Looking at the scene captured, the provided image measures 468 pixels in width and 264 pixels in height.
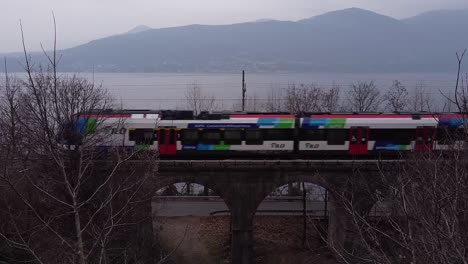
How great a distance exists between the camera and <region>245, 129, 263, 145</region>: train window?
72.7 ft

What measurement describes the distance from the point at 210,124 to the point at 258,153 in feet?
9.23

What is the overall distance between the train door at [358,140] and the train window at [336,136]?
30 cm

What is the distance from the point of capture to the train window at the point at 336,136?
73.5 feet

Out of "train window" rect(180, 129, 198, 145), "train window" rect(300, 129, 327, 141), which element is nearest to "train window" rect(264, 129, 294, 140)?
"train window" rect(300, 129, 327, 141)

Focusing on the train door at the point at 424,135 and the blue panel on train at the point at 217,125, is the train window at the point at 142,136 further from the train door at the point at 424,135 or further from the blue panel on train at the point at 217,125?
the train door at the point at 424,135

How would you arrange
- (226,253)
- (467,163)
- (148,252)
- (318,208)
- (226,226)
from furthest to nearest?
(318,208)
(226,226)
(226,253)
(148,252)
(467,163)

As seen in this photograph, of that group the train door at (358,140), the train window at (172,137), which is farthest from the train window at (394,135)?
the train window at (172,137)

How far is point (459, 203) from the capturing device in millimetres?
6535

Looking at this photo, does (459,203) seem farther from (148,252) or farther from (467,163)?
(148,252)

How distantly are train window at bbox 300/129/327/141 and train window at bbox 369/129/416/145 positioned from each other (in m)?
2.44

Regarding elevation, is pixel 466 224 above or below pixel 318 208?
above

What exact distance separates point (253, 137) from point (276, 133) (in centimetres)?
115

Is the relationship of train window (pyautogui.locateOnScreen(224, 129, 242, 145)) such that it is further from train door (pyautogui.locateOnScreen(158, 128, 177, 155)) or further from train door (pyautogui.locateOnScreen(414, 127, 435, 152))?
train door (pyautogui.locateOnScreen(414, 127, 435, 152))

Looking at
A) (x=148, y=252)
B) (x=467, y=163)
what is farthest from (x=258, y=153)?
(x=467, y=163)
